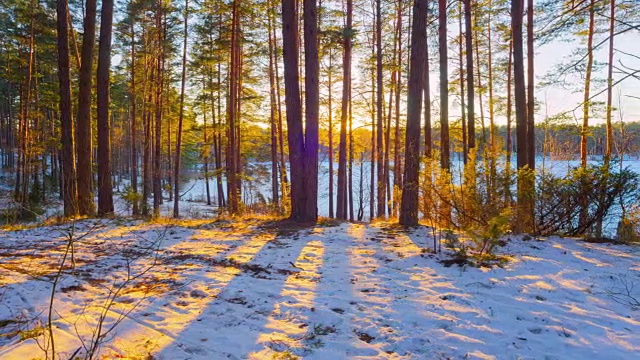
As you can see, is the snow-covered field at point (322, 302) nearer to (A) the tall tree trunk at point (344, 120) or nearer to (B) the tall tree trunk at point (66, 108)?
(B) the tall tree trunk at point (66, 108)

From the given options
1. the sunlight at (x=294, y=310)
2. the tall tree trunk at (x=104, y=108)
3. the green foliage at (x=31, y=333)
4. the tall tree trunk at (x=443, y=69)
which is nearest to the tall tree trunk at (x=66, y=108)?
the tall tree trunk at (x=104, y=108)

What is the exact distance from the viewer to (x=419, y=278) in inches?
148

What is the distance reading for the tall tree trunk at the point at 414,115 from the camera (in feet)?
20.8

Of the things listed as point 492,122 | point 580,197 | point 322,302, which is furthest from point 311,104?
point 492,122

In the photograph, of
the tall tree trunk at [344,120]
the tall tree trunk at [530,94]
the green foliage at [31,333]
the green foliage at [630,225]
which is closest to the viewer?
the green foliage at [31,333]

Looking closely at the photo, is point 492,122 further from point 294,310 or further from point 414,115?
point 294,310

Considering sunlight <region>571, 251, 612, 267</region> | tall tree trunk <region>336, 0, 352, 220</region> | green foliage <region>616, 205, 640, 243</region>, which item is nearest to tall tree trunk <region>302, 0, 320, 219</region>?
tall tree trunk <region>336, 0, 352, 220</region>

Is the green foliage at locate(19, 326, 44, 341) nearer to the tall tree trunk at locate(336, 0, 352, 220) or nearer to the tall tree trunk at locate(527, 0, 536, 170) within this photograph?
the tall tree trunk at locate(527, 0, 536, 170)

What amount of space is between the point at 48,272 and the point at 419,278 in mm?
3912

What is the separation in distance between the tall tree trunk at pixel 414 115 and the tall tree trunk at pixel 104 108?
7.06 meters

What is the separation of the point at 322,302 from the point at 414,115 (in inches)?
184

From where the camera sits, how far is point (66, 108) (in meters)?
8.39

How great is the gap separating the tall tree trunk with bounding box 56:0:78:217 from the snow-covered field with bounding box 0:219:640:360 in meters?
3.36

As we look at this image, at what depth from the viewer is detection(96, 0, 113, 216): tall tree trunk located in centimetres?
811
